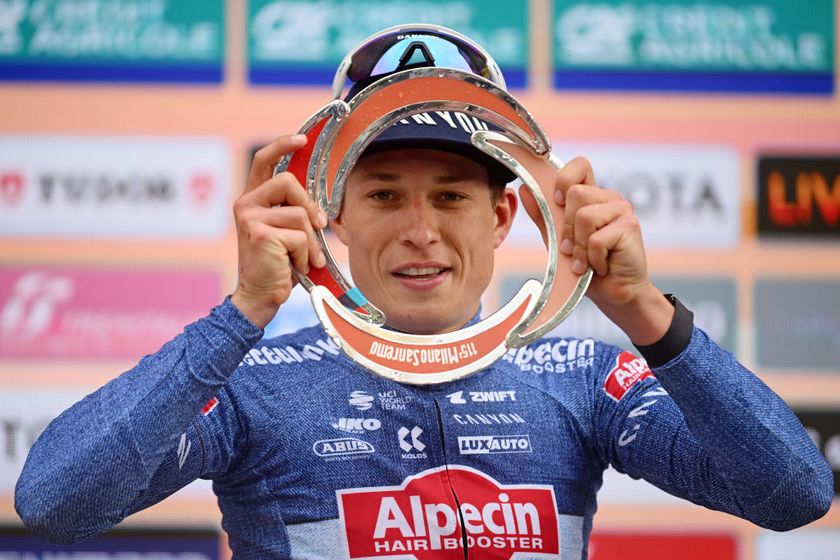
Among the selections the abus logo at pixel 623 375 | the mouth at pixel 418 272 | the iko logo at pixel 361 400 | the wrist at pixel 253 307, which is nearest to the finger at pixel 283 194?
the wrist at pixel 253 307

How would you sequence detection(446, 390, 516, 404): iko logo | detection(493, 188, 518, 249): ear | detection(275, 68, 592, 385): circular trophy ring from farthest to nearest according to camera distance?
detection(493, 188, 518, 249): ear < detection(446, 390, 516, 404): iko logo < detection(275, 68, 592, 385): circular trophy ring

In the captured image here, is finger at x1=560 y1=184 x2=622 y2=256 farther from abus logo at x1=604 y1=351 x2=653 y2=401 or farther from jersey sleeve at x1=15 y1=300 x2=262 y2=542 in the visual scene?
jersey sleeve at x1=15 y1=300 x2=262 y2=542

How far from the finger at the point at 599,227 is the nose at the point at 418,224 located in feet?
0.84

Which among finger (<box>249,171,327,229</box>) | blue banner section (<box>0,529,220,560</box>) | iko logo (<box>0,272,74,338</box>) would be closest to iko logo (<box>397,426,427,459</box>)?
finger (<box>249,171,327,229</box>)

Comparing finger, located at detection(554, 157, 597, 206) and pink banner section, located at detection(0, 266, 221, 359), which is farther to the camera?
pink banner section, located at detection(0, 266, 221, 359)

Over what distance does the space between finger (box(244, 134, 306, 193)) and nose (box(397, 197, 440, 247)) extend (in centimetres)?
23

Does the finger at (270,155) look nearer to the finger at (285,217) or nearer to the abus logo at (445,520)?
the finger at (285,217)

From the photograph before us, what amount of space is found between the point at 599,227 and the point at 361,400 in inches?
19.1

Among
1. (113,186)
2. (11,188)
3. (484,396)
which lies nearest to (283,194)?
(484,396)

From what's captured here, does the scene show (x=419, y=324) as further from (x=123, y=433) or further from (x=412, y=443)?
(x=123, y=433)

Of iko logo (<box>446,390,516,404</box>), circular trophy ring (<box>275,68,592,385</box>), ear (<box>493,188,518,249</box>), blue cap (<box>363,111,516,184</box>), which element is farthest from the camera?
ear (<box>493,188,518,249</box>)

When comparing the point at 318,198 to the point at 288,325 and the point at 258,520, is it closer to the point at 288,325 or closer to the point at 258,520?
the point at 258,520

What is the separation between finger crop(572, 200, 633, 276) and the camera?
1.39 metres

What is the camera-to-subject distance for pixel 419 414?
1619 millimetres
